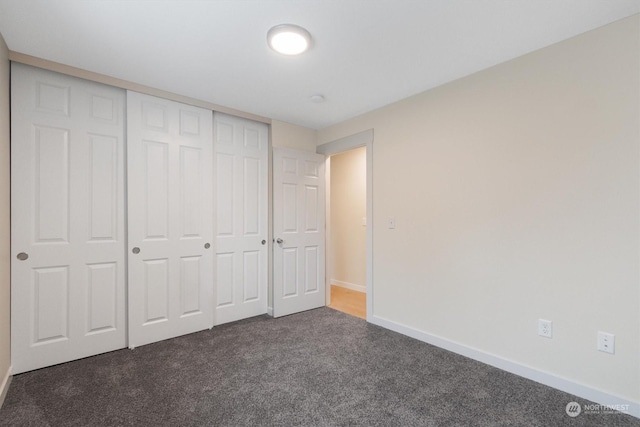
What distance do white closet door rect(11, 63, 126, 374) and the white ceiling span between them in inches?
11.6

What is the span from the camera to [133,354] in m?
2.54

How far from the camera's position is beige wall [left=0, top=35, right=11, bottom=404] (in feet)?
6.50

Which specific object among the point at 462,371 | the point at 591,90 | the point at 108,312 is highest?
the point at 591,90

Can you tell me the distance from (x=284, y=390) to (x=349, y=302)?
2254 millimetres

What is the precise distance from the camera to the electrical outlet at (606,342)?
1.83 metres

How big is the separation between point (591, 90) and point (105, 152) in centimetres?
356

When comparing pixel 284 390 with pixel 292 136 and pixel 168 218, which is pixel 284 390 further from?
pixel 292 136

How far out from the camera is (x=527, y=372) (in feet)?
7.09

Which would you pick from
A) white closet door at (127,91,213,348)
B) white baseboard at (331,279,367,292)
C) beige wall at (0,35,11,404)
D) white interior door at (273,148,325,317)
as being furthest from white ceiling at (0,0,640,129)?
white baseboard at (331,279,367,292)

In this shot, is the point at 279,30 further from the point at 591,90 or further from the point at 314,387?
the point at 314,387

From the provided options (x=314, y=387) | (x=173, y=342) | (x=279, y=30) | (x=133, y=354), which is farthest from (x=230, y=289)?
(x=279, y=30)

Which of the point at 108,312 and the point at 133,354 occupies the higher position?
the point at 108,312

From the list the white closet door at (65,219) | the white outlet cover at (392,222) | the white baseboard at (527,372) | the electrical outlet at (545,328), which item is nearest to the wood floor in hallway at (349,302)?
the white baseboard at (527,372)

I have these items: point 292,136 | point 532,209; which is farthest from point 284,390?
point 292,136
